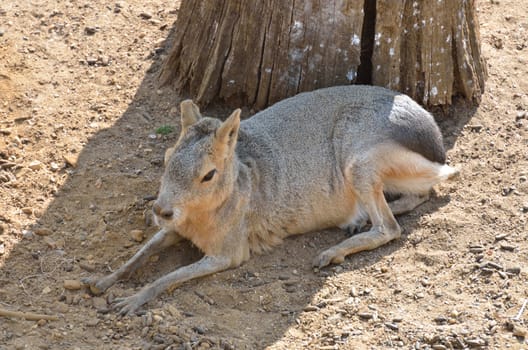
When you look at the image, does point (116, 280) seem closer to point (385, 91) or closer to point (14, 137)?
point (14, 137)

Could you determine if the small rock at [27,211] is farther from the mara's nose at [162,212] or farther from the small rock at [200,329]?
the small rock at [200,329]

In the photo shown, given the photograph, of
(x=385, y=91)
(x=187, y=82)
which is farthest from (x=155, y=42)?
(x=385, y=91)

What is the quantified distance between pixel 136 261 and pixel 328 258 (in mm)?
1437

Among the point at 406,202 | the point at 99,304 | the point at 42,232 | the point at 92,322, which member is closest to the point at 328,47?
the point at 406,202

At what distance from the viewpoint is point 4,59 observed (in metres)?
8.05

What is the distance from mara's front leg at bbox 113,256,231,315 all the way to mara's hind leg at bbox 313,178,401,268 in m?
0.74

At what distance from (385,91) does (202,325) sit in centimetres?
272

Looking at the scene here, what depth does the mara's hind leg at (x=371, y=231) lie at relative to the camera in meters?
6.24

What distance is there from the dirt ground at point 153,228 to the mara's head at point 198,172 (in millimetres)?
616

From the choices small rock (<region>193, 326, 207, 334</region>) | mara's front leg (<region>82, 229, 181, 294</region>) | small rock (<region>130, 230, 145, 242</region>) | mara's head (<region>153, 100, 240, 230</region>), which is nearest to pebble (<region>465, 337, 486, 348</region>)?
small rock (<region>193, 326, 207, 334</region>)

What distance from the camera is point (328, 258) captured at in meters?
6.20

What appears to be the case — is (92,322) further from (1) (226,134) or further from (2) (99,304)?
(1) (226,134)

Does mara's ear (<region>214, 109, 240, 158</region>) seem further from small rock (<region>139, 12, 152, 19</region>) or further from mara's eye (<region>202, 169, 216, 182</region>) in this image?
small rock (<region>139, 12, 152, 19</region>)

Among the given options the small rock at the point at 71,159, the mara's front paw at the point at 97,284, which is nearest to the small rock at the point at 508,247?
the mara's front paw at the point at 97,284
